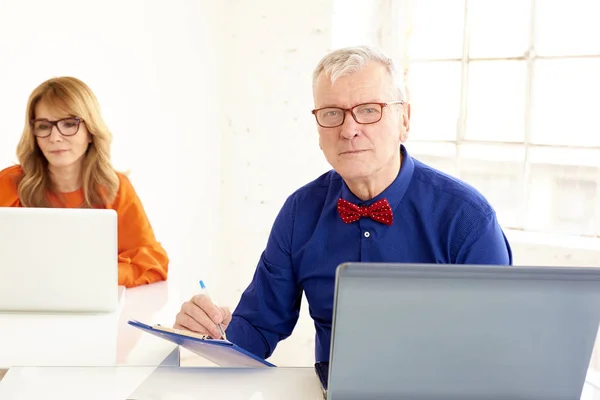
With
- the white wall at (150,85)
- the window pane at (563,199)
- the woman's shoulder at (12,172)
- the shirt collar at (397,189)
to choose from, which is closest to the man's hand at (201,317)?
the shirt collar at (397,189)

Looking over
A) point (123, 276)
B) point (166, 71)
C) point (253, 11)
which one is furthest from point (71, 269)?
point (253, 11)

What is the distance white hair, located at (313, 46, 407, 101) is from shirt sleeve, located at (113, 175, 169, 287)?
2.87ft

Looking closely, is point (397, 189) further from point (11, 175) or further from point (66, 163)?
point (11, 175)

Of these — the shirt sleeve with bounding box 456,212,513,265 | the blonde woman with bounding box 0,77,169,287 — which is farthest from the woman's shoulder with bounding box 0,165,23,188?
the shirt sleeve with bounding box 456,212,513,265

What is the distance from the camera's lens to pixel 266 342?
1.83 m

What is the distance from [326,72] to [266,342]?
68 cm

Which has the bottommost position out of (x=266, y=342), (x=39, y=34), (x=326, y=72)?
(x=266, y=342)

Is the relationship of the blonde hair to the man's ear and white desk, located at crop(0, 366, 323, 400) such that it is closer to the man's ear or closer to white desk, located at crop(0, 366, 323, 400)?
the man's ear

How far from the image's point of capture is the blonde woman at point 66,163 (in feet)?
8.64

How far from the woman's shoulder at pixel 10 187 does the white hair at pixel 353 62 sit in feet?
4.66

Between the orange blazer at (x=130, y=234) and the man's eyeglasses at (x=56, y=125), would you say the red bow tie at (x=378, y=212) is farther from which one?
the man's eyeglasses at (x=56, y=125)

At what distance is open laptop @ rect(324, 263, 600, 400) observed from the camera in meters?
0.97

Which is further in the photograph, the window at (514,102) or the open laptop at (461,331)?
the window at (514,102)

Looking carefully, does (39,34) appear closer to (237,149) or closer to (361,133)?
(237,149)
